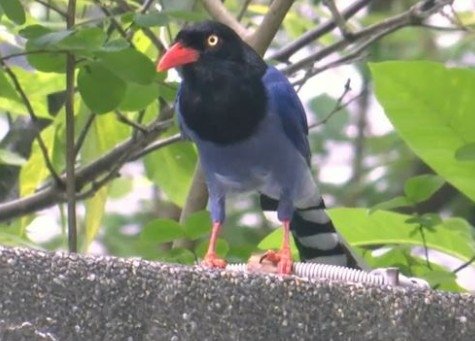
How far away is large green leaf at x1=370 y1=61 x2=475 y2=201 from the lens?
291cm

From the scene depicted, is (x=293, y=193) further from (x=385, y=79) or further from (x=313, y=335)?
(x=313, y=335)

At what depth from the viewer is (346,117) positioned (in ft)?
24.5

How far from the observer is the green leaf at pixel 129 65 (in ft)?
9.34

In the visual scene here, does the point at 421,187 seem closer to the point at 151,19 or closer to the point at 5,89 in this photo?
the point at 151,19

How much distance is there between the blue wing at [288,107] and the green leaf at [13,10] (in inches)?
33.9

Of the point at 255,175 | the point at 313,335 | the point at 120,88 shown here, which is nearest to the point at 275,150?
the point at 255,175

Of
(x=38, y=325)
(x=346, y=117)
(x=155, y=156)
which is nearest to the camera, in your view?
(x=38, y=325)

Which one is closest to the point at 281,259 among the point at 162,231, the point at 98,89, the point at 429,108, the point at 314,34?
the point at 162,231

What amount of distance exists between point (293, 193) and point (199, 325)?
1787mm

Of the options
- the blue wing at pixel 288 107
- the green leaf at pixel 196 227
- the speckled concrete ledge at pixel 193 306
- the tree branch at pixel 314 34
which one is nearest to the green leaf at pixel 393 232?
the blue wing at pixel 288 107

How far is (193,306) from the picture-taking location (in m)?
1.82

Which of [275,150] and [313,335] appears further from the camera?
[275,150]

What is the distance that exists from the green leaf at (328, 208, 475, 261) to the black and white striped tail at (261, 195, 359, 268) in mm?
53

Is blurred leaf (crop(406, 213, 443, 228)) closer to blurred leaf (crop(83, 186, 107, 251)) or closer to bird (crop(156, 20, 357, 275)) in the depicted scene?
bird (crop(156, 20, 357, 275))
